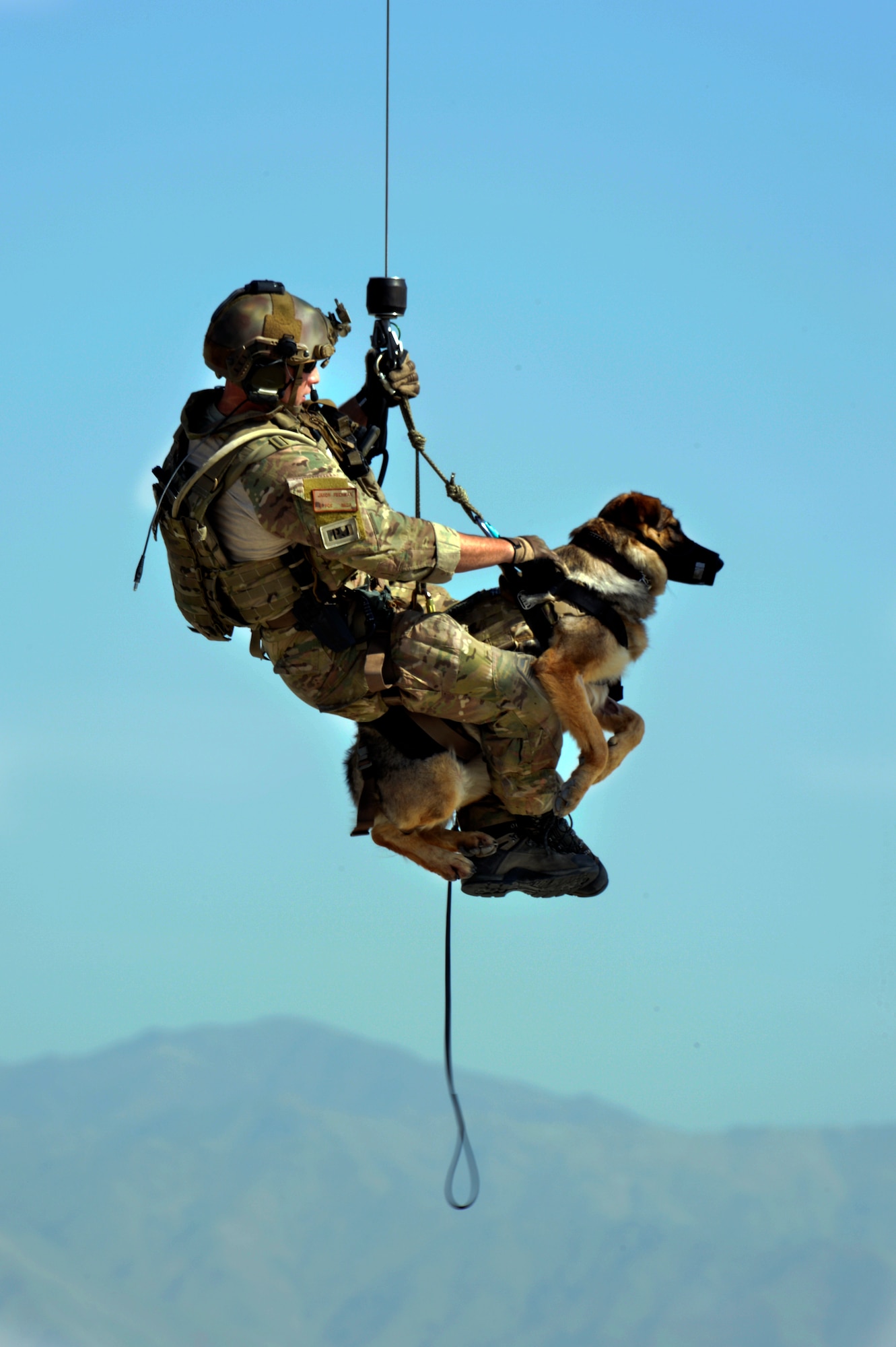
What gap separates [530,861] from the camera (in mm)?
13203

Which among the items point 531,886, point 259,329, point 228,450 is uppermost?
point 259,329

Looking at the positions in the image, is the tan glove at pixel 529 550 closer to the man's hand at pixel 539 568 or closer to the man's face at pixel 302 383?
the man's hand at pixel 539 568

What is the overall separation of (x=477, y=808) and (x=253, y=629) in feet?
7.25

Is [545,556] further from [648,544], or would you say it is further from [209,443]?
[209,443]

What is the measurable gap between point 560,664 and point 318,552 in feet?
6.79

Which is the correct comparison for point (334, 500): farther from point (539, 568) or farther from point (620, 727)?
point (620, 727)

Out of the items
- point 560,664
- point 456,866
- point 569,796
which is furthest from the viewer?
point 456,866

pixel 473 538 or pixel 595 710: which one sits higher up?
pixel 473 538

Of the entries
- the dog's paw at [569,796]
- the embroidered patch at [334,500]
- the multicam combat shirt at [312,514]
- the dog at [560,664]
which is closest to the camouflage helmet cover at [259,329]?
the multicam combat shirt at [312,514]

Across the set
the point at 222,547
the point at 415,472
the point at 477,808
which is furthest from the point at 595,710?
the point at 222,547

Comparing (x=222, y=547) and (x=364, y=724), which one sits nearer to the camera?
(x=222, y=547)

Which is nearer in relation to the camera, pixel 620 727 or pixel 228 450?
pixel 228 450

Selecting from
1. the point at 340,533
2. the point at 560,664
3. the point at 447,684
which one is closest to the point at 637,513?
the point at 560,664

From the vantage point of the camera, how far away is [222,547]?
38.7 ft
